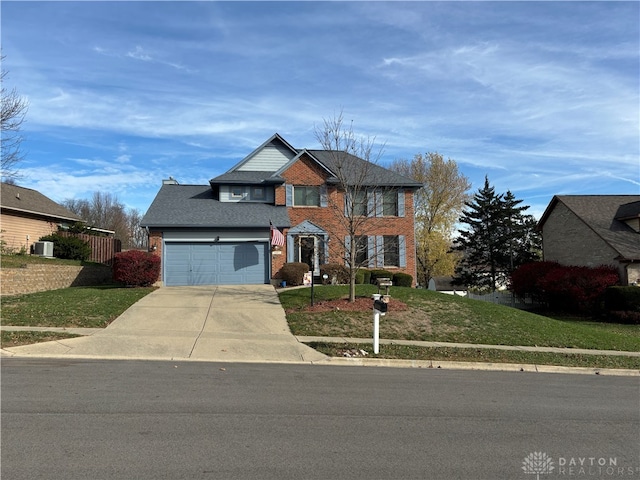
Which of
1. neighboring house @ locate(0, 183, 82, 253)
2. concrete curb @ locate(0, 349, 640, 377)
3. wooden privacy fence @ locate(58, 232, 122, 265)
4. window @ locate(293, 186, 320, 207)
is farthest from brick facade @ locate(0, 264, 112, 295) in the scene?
window @ locate(293, 186, 320, 207)

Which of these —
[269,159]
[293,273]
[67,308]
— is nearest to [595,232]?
[293,273]

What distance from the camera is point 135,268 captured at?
66.9ft

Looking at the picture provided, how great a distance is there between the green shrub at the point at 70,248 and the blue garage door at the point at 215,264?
5.57m

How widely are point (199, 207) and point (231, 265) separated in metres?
4.03

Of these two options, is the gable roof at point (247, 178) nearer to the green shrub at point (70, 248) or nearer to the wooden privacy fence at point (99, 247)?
the wooden privacy fence at point (99, 247)

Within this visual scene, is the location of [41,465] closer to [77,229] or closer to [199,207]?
[199,207]

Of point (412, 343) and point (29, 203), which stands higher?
point (29, 203)

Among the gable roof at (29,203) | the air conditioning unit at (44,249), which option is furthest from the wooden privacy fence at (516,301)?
the gable roof at (29,203)

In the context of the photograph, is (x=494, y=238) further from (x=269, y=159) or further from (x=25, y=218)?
(x=25, y=218)

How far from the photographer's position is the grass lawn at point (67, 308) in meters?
13.1

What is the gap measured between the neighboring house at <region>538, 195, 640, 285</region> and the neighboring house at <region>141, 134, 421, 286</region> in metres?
11.3

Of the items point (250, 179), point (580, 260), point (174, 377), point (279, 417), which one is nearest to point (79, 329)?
point (174, 377)

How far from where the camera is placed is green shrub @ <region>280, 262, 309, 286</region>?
22.6m

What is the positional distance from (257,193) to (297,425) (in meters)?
22.0
